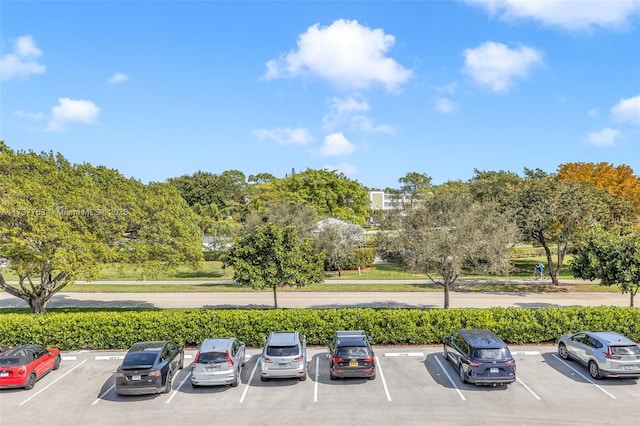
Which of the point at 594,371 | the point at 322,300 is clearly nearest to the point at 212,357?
the point at 594,371

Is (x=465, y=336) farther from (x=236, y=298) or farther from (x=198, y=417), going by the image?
(x=236, y=298)

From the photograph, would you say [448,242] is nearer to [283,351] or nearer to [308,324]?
[308,324]

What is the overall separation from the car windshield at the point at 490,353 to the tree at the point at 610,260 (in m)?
12.8

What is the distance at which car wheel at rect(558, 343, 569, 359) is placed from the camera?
1808cm

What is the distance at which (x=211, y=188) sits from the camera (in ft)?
346

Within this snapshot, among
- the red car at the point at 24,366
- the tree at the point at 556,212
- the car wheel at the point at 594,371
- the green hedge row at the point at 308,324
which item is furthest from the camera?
the tree at the point at 556,212

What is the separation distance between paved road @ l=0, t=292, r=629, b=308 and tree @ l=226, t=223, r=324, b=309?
4.82 metres

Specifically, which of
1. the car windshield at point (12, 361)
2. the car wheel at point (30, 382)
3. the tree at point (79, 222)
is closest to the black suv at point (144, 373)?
the car wheel at point (30, 382)

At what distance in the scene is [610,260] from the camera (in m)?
24.3

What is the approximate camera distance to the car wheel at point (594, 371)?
51.9 ft

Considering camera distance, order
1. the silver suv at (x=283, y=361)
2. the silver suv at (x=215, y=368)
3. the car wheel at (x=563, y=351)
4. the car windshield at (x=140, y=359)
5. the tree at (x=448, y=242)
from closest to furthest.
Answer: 1. the car windshield at (x=140, y=359)
2. the silver suv at (x=215, y=368)
3. the silver suv at (x=283, y=361)
4. the car wheel at (x=563, y=351)
5. the tree at (x=448, y=242)

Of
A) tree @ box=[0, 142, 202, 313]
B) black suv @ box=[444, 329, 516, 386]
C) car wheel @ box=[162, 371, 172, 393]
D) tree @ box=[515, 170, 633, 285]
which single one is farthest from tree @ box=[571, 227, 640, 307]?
car wheel @ box=[162, 371, 172, 393]

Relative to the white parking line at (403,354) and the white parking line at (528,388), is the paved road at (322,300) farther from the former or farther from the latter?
the white parking line at (528,388)

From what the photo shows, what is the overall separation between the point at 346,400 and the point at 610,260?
59.8 feet
